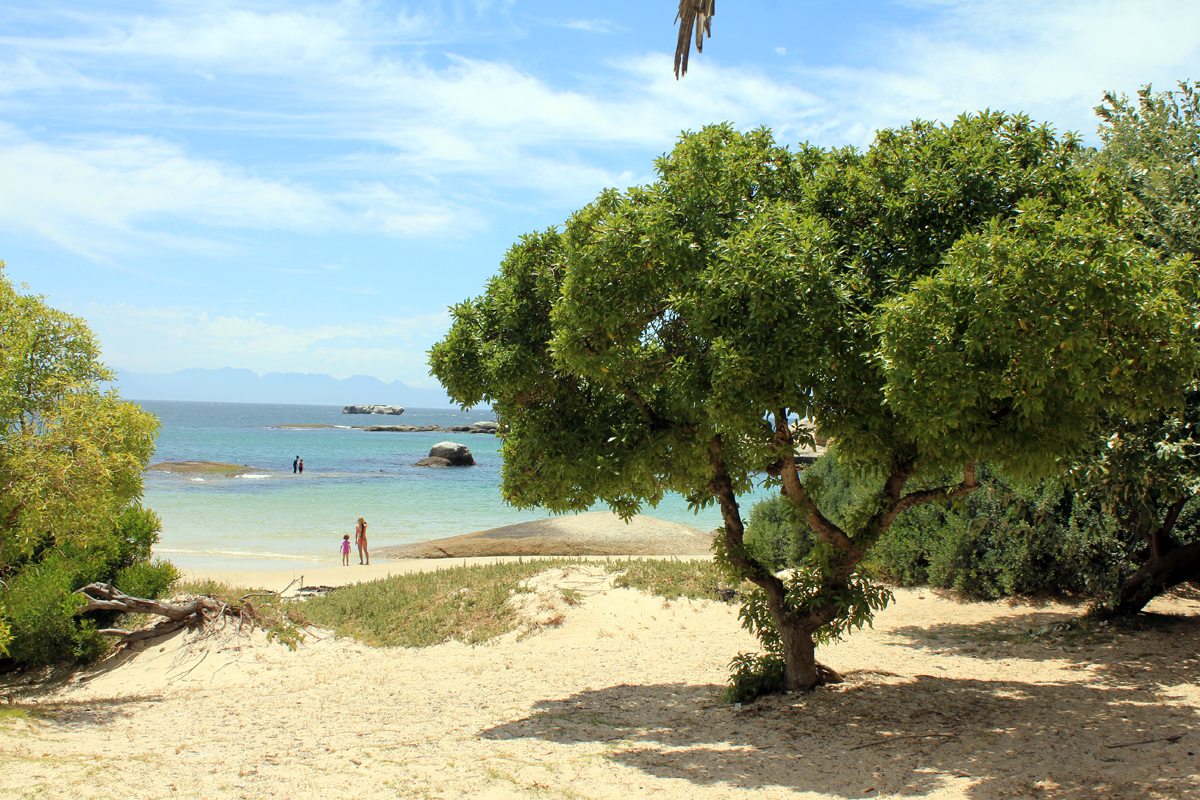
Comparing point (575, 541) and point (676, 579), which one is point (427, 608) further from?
point (575, 541)

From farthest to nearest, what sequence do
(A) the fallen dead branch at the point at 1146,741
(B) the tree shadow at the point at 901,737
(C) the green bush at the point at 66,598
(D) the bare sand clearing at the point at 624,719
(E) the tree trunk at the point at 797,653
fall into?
1. (C) the green bush at the point at 66,598
2. (E) the tree trunk at the point at 797,653
3. (A) the fallen dead branch at the point at 1146,741
4. (D) the bare sand clearing at the point at 624,719
5. (B) the tree shadow at the point at 901,737

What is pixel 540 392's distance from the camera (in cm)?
873

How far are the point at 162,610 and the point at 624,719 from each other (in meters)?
8.31

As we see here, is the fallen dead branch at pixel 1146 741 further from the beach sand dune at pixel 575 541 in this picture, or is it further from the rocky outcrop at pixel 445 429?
the rocky outcrop at pixel 445 429

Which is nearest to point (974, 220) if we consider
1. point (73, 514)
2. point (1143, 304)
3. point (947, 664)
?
point (1143, 304)

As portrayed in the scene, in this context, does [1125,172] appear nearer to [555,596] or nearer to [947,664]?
[947,664]

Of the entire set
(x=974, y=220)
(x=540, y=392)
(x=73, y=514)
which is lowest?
(x=73, y=514)

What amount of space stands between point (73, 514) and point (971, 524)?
13.9 meters

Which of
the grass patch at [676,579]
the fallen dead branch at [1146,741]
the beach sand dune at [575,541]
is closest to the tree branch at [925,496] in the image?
the fallen dead branch at [1146,741]

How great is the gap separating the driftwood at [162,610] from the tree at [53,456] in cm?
46

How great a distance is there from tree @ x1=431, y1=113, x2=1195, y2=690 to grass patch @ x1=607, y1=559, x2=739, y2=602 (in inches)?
212

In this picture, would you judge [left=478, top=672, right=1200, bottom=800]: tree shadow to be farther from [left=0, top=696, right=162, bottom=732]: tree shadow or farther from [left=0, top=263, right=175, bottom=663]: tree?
[left=0, top=263, right=175, bottom=663]: tree

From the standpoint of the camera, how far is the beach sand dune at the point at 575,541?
23.8 m

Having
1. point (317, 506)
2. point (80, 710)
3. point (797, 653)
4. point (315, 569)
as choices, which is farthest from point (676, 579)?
point (317, 506)
